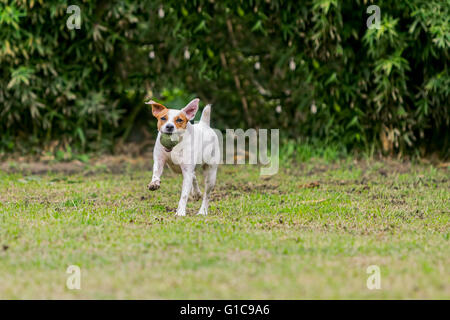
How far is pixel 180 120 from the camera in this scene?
583 centimetres

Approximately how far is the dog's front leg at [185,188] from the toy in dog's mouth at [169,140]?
0.23 m

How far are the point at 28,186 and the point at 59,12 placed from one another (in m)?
3.07

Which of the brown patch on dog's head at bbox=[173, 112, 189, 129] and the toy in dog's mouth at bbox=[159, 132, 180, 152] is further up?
the brown patch on dog's head at bbox=[173, 112, 189, 129]

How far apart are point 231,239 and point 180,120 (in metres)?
1.23

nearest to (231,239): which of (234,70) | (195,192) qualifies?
(195,192)

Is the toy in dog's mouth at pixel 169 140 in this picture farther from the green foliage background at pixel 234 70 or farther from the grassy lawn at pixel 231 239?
the green foliage background at pixel 234 70

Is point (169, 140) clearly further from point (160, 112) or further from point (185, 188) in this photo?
point (185, 188)

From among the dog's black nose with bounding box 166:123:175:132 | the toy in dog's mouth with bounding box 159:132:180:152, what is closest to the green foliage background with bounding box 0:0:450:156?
the toy in dog's mouth with bounding box 159:132:180:152

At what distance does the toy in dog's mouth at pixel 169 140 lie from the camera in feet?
19.2

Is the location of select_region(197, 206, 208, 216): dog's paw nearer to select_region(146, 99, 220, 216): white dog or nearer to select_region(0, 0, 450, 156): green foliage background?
select_region(146, 99, 220, 216): white dog

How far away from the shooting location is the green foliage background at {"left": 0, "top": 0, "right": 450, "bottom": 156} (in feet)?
30.9

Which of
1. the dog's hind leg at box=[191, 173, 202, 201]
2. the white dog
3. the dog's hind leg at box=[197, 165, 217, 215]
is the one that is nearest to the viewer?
the white dog
